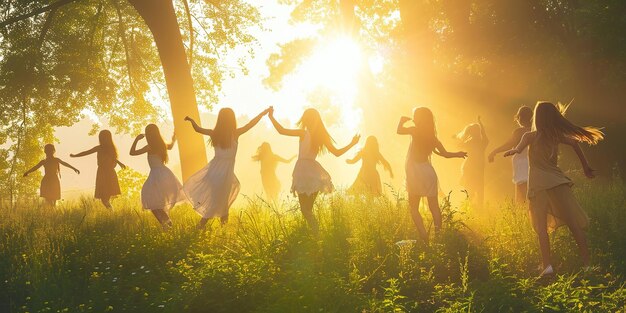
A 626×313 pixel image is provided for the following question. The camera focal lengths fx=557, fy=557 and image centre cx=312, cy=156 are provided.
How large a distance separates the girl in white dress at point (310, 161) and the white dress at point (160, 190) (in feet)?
7.57

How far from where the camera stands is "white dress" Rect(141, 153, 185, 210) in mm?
9773

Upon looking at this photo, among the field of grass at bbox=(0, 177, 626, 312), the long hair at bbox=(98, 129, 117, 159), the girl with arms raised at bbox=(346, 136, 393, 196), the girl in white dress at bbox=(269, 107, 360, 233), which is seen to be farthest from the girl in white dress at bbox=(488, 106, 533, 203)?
the long hair at bbox=(98, 129, 117, 159)

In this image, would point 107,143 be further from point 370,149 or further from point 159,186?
point 370,149

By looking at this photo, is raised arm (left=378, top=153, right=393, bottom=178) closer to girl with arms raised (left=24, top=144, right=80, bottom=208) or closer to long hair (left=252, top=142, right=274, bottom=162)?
long hair (left=252, top=142, right=274, bottom=162)

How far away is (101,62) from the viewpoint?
784 inches

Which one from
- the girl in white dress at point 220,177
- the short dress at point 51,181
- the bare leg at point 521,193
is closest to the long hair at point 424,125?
the girl in white dress at point 220,177

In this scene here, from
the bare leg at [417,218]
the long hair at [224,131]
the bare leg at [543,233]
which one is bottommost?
the bare leg at [543,233]

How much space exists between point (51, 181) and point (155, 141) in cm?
648

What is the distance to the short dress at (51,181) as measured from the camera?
49.7 feet

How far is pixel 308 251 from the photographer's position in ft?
22.9

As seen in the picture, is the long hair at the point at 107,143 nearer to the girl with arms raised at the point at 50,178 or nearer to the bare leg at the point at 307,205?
the girl with arms raised at the point at 50,178

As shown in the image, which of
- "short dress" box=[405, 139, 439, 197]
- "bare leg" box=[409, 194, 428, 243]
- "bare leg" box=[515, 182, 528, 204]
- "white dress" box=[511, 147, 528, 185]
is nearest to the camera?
"bare leg" box=[409, 194, 428, 243]

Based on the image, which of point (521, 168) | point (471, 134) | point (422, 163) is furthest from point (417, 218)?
point (471, 134)

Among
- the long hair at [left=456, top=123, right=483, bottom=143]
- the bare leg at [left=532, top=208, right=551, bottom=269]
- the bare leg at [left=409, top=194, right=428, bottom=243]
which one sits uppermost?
the long hair at [left=456, top=123, right=483, bottom=143]
